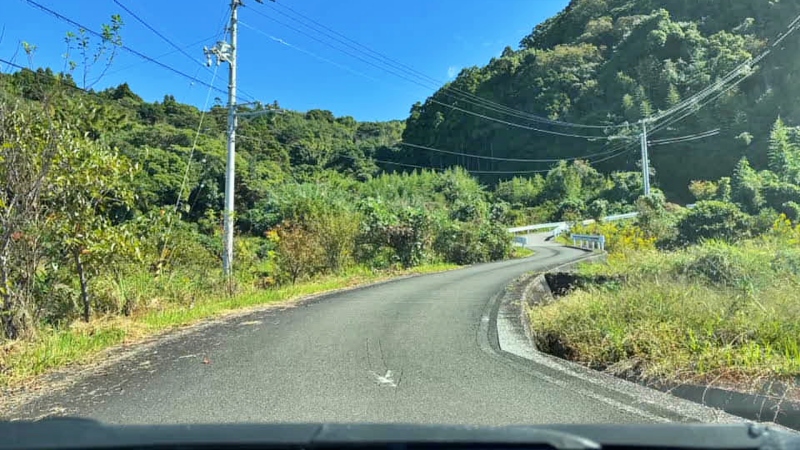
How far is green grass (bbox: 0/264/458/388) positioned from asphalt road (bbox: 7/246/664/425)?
1.91 ft

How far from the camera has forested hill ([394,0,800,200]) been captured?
2108 inches

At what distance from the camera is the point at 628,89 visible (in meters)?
65.0

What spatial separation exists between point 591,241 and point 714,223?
8.38 m

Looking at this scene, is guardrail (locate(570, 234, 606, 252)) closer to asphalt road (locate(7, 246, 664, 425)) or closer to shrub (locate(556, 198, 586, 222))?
asphalt road (locate(7, 246, 664, 425))

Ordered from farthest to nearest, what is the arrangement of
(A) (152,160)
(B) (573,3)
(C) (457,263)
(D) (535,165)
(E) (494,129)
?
(B) (573,3), (E) (494,129), (D) (535,165), (A) (152,160), (C) (457,263)

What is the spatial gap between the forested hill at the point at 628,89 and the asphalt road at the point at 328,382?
170 feet

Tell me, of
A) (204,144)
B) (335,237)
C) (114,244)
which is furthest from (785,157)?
(204,144)

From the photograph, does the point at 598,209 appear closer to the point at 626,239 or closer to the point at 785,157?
the point at 785,157

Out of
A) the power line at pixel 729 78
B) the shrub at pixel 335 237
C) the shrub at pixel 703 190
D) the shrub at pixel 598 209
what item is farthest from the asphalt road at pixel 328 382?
the power line at pixel 729 78

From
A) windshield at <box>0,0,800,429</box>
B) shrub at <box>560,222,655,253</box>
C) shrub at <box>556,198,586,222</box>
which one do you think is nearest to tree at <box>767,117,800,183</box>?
windshield at <box>0,0,800,429</box>

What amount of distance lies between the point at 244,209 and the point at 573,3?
248 feet

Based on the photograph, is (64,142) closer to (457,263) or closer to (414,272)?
(414,272)

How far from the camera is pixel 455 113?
288 feet

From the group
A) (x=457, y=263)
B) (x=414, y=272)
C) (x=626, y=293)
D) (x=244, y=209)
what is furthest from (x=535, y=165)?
(x=626, y=293)
